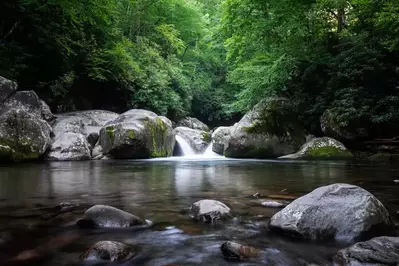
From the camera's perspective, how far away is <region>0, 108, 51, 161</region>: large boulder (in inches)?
459

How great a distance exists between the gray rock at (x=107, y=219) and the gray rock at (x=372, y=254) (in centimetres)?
196

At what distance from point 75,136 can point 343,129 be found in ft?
36.2

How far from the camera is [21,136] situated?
1203 cm

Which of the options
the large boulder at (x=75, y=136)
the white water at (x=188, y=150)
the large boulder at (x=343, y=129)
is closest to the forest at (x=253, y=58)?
the large boulder at (x=343, y=129)

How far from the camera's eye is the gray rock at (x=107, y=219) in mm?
3439

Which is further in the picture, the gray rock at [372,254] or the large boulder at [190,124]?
the large boulder at [190,124]

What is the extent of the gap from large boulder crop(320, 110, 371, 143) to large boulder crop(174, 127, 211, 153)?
6563 millimetres

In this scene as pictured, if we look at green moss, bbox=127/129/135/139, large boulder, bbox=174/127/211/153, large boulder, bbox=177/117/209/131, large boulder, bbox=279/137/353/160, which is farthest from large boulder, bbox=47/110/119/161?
large boulder, bbox=177/117/209/131

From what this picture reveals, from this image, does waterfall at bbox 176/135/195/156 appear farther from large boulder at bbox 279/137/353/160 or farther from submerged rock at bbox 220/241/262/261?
submerged rock at bbox 220/241/262/261

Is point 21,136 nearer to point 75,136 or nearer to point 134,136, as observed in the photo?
point 75,136

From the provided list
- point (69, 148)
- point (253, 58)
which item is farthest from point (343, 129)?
point (69, 148)

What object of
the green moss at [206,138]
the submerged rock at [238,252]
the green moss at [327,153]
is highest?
the green moss at [206,138]

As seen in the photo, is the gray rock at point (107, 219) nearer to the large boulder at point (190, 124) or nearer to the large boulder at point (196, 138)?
the large boulder at point (196, 138)

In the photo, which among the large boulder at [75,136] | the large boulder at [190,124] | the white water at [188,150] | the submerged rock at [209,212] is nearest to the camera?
the submerged rock at [209,212]
